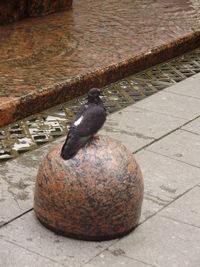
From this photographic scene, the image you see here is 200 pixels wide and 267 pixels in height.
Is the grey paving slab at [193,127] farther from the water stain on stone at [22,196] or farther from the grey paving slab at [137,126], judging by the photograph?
the water stain on stone at [22,196]

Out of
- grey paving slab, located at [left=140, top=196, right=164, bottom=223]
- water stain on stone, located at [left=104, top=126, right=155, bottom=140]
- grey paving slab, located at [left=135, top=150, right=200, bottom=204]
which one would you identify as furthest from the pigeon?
water stain on stone, located at [left=104, top=126, right=155, bottom=140]

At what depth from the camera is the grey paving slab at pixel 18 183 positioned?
541cm

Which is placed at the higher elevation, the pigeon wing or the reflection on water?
the pigeon wing

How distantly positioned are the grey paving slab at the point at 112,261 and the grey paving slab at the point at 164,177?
2.54 ft

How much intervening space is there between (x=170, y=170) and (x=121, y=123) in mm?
1162

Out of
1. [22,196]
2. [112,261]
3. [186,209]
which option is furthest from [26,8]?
[112,261]

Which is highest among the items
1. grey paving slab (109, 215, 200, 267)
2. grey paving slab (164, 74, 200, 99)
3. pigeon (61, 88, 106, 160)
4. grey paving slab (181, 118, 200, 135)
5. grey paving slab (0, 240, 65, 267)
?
pigeon (61, 88, 106, 160)

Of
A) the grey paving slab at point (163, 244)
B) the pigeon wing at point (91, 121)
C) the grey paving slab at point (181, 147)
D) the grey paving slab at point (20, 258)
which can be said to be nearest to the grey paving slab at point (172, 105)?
the grey paving slab at point (181, 147)

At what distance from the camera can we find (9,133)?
6848mm

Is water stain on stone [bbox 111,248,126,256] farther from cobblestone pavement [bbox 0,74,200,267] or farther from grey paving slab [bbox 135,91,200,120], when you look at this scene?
grey paving slab [bbox 135,91,200,120]

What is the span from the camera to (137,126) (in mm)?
7180

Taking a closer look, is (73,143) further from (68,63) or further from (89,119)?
(68,63)

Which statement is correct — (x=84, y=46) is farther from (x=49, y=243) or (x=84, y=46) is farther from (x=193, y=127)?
(x=49, y=243)

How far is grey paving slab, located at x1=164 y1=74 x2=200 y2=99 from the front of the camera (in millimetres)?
8210
